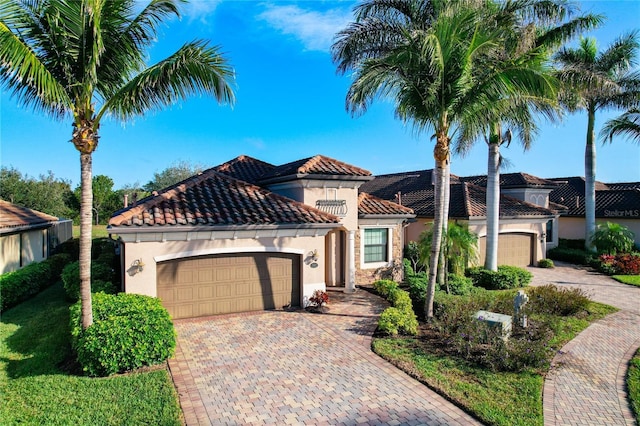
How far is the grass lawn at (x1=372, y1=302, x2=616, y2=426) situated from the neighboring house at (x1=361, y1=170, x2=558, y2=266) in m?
12.5

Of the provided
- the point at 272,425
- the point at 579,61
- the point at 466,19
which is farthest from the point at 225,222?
the point at 579,61

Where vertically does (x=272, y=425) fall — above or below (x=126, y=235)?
below

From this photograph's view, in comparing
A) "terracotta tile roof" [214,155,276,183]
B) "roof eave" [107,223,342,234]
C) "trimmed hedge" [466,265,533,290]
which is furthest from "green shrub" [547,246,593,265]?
"terracotta tile roof" [214,155,276,183]

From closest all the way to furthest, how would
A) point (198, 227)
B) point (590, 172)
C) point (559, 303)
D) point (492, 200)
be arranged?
point (198, 227), point (559, 303), point (492, 200), point (590, 172)

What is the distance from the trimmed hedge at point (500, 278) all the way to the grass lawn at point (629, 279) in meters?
5.66

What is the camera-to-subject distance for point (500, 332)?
32.3ft

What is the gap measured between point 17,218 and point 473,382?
2137 cm

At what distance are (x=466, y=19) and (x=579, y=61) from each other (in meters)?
17.5

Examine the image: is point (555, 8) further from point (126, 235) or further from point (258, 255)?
point (126, 235)

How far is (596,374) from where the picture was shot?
8.98 metres

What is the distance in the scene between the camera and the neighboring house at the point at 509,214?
23031mm

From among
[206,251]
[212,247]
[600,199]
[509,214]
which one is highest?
[600,199]

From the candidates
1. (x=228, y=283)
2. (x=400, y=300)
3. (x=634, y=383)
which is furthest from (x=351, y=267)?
(x=634, y=383)

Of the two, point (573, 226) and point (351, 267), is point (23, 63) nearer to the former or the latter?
point (351, 267)
